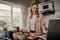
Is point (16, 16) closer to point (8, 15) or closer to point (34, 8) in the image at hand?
point (8, 15)

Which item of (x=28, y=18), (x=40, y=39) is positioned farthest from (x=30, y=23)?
(x=40, y=39)

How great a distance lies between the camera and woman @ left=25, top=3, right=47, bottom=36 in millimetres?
1488

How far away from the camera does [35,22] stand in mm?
1546

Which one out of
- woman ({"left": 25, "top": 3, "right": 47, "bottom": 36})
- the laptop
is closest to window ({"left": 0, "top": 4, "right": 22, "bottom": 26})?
woman ({"left": 25, "top": 3, "right": 47, "bottom": 36})

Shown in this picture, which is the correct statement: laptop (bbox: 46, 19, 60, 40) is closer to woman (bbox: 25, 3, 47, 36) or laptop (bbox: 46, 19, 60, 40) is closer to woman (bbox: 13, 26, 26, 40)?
woman (bbox: 25, 3, 47, 36)

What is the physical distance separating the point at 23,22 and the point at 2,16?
1.27 ft

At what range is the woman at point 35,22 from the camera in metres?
1.49

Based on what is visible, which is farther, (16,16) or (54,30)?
(16,16)

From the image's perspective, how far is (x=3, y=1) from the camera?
179cm

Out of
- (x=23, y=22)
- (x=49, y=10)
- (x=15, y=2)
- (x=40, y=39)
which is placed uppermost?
(x=15, y=2)

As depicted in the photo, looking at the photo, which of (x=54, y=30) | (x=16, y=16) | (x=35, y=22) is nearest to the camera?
(x=54, y=30)

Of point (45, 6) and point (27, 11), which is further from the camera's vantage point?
point (27, 11)

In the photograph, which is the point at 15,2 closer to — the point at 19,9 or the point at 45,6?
the point at 19,9

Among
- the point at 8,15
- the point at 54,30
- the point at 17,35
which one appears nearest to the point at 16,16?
the point at 8,15
